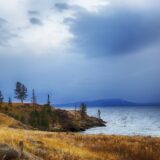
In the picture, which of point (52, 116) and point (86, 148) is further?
point (52, 116)

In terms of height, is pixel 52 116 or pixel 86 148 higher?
pixel 52 116

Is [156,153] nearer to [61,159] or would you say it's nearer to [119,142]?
[119,142]

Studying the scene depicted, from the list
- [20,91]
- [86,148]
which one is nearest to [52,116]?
[20,91]

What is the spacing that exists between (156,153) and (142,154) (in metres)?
1.17

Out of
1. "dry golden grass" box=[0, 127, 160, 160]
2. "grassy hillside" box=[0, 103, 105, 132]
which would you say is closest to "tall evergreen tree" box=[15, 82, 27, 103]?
"grassy hillside" box=[0, 103, 105, 132]

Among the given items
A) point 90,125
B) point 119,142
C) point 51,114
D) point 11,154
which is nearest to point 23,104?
point 51,114


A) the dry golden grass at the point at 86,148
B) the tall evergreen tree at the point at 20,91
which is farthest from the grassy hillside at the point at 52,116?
the dry golden grass at the point at 86,148

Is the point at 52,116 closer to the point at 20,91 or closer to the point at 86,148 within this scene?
the point at 20,91

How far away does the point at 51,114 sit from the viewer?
174m

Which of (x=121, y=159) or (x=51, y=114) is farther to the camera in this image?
(x=51, y=114)

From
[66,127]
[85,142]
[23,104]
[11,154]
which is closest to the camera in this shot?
[11,154]

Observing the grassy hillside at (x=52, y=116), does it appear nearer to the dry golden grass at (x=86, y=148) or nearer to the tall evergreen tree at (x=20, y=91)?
the tall evergreen tree at (x=20, y=91)

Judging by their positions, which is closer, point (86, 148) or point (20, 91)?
point (86, 148)

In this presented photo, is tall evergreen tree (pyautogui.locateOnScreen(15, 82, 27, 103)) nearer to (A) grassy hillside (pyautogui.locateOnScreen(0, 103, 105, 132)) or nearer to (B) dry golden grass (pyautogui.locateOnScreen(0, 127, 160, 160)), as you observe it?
(A) grassy hillside (pyautogui.locateOnScreen(0, 103, 105, 132))
